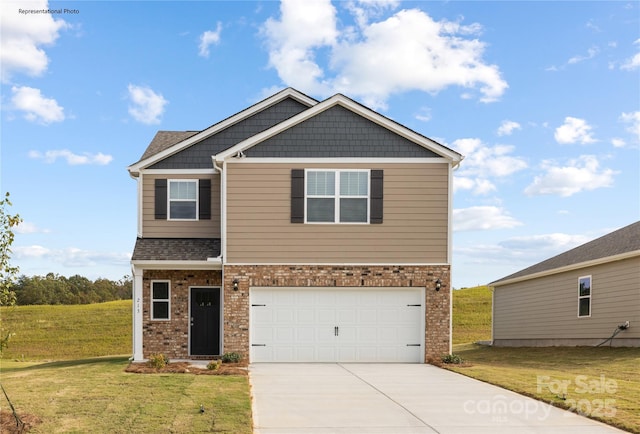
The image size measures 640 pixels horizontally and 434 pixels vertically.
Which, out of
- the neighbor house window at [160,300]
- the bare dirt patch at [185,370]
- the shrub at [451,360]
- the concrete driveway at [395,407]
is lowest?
the shrub at [451,360]

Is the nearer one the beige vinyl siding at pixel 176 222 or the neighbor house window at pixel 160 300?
the neighbor house window at pixel 160 300

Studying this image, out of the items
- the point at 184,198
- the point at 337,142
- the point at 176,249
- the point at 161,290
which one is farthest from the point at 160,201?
the point at 337,142

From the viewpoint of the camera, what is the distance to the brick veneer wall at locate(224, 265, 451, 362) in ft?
57.3

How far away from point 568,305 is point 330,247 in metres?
11.1

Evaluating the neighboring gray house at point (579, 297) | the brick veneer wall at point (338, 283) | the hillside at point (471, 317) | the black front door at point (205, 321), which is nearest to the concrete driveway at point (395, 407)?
the brick veneer wall at point (338, 283)

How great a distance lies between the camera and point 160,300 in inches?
722

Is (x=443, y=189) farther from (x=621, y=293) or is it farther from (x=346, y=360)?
(x=621, y=293)

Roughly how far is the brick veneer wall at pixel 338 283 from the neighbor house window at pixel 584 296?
750cm

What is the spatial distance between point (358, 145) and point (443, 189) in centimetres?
262

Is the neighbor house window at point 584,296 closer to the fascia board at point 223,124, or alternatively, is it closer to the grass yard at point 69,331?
the fascia board at point 223,124

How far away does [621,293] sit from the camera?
2077cm

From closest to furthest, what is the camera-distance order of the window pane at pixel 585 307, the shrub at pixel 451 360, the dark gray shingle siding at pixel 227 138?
the shrub at pixel 451 360 < the dark gray shingle siding at pixel 227 138 < the window pane at pixel 585 307

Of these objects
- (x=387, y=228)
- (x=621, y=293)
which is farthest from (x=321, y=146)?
(x=621, y=293)

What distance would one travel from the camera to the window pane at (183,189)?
18938 mm
